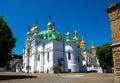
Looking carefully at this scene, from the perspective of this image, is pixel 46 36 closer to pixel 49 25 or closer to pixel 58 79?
pixel 49 25

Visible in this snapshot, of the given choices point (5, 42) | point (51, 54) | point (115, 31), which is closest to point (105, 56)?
point (51, 54)

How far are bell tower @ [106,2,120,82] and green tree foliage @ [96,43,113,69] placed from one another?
3621 centimetres

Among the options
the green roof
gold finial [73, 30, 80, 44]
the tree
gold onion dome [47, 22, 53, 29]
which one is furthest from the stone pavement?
gold finial [73, 30, 80, 44]

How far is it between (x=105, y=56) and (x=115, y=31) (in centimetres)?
3720

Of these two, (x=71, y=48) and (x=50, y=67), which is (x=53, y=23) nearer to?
(x=71, y=48)

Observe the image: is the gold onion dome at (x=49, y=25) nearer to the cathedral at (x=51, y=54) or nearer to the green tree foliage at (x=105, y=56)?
the cathedral at (x=51, y=54)

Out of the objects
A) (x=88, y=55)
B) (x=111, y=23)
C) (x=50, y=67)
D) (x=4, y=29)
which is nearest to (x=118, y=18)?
(x=111, y=23)

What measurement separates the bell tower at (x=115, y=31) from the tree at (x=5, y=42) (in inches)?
704

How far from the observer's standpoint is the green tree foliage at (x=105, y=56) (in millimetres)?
51669

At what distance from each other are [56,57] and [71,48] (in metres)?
5.73

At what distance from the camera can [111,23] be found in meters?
16.4

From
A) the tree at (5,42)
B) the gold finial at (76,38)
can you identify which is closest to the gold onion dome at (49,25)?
the gold finial at (76,38)

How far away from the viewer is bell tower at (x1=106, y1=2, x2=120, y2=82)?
1553 cm

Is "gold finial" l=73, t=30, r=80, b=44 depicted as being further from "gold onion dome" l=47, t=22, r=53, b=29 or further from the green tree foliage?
the green tree foliage
